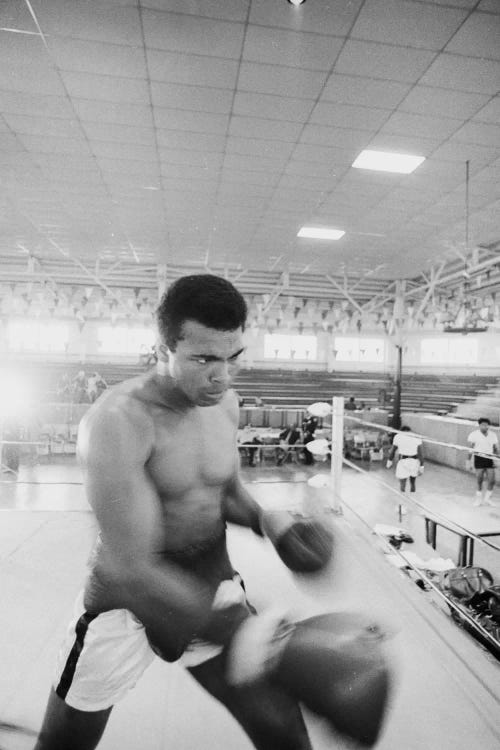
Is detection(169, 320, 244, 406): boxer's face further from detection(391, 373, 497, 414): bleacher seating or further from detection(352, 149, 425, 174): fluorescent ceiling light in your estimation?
detection(391, 373, 497, 414): bleacher seating

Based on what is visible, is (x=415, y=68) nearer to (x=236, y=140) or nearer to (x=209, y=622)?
(x=236, y=140)

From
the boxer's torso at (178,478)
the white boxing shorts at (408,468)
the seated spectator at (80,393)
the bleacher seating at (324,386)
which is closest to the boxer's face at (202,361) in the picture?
the boxer's torso at (178,478)

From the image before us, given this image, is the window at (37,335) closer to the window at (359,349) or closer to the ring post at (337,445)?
the window at (359,349)

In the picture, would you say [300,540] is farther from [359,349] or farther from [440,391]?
[359,349]

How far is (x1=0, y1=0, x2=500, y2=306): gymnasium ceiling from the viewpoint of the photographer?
9.44 ft

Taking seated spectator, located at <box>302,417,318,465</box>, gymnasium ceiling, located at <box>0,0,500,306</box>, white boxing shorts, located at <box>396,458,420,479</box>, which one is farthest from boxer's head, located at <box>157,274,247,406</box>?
seated spectator, located at <box>302,417,318,465</box>

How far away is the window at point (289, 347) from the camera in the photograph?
17.0m

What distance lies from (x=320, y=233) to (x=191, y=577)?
7.24 meters

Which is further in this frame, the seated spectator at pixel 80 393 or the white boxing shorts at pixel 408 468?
the seated spectator at pixel 80 393

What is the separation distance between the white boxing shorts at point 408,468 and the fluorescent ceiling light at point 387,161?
398cm

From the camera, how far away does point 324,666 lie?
2.46 ft

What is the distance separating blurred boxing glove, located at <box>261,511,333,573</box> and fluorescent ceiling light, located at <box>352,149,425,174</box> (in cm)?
446

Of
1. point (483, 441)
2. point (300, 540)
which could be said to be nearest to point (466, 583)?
point (300, 540)

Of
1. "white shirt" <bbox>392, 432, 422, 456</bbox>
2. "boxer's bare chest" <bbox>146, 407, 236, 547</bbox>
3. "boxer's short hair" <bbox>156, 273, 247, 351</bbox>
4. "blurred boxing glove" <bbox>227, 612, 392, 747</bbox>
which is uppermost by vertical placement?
"boxer's short hair" <bbox>156, 273, 247, 351</bbox>
